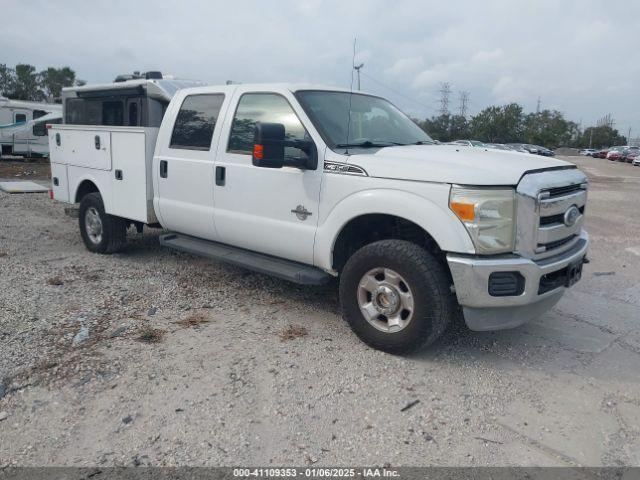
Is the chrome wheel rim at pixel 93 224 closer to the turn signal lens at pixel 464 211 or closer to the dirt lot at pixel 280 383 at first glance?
the dirt lot at pixel 280 383

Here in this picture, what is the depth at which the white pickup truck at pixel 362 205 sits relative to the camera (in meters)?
3.59

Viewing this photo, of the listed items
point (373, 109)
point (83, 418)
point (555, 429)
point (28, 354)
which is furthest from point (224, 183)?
point (555, 429)

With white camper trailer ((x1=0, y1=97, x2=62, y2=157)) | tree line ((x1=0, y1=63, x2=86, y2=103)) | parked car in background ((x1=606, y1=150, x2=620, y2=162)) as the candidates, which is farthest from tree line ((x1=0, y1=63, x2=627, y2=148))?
white camper trailer ((x1=0, y1=97, x2=62, y2=157))

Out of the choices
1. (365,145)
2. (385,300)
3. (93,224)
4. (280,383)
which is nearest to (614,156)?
(93,224)

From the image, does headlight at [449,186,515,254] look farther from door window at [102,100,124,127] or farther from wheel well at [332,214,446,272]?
door window at [102,100,124,127]

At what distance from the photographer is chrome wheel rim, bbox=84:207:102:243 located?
672 centimetres

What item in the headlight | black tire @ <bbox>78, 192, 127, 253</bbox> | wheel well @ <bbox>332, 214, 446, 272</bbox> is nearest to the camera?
the headlight

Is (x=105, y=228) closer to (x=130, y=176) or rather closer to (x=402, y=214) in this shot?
(x=130, y=176)

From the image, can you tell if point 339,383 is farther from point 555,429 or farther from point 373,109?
point 373,109

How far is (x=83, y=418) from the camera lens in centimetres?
315

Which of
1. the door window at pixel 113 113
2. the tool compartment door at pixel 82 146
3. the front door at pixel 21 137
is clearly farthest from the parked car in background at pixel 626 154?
the tool compartment door at pixel 82 146

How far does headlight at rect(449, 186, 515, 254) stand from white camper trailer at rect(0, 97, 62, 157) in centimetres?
1998

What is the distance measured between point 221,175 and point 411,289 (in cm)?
215

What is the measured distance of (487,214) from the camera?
138 inches
